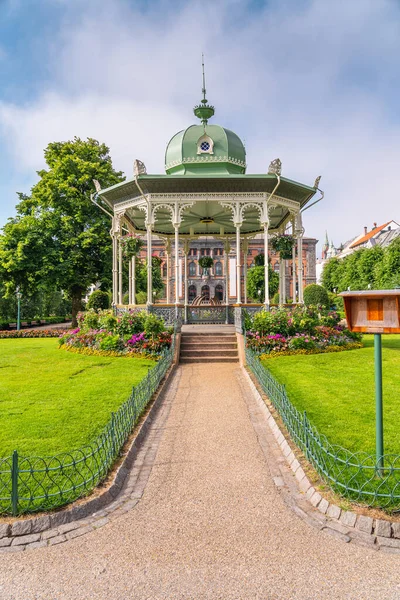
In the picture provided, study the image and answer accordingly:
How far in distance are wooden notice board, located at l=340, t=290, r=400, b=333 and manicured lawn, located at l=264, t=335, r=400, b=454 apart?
A: 70.8 inches

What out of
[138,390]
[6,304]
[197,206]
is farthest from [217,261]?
[138,390]

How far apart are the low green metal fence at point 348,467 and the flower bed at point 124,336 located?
6.56m

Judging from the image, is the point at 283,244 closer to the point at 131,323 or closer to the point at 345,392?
the point at 131,323

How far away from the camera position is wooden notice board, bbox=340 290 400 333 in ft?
13.3

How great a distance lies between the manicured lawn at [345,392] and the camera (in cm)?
566

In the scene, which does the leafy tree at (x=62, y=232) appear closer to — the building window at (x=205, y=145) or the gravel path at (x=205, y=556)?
the building window at (x=205, y=145)

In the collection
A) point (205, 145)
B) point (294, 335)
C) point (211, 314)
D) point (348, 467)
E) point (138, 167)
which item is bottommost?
point (348, 467)

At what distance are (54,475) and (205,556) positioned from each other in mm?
2022

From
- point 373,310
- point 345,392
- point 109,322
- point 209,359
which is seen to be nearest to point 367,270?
point 209,359

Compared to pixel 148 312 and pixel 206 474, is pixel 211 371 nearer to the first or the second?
pixel 148 312

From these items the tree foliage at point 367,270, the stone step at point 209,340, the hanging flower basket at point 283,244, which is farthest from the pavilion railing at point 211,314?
the tree foliage at point 367,270

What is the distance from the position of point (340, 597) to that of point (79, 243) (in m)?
22.3

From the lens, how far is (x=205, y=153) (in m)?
15.4

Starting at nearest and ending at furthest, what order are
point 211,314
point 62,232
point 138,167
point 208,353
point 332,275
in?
point 208,353
point 138,167
point 211,314
point 62,232
point 332,275
